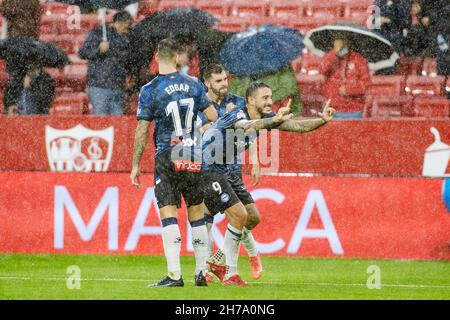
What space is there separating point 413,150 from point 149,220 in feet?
10.9

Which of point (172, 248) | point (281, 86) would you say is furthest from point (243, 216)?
point (281, 86)

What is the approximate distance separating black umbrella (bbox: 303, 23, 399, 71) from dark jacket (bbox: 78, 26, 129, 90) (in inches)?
99.4

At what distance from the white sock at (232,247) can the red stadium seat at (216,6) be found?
9.12 m

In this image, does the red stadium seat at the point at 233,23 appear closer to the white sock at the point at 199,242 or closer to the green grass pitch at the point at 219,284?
the green grass pitch at the point at 219,284

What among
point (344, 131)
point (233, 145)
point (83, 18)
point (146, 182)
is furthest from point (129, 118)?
point (83, 18)

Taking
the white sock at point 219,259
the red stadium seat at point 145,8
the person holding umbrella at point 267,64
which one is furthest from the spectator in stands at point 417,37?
the white sock at point 219,259

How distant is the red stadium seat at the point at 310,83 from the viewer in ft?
55.4

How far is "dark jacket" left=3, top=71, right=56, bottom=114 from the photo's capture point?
16.3m

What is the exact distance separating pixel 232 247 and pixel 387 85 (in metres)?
6.66

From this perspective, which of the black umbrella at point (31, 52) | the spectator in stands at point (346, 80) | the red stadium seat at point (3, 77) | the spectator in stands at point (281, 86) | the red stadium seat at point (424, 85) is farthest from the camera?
the red stadium seat at point (3, 77)

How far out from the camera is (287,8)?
19938mm

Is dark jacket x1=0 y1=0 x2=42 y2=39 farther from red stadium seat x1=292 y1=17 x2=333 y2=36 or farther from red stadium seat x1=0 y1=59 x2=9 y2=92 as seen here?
red stadium seat x1=292 y1=17 x2=333 y2=36

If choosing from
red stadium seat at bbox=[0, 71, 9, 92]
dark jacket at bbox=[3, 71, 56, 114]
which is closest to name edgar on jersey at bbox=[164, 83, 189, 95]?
dark jacket at bbox=[3, 71, 56, 114]

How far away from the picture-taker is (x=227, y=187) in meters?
11.2
